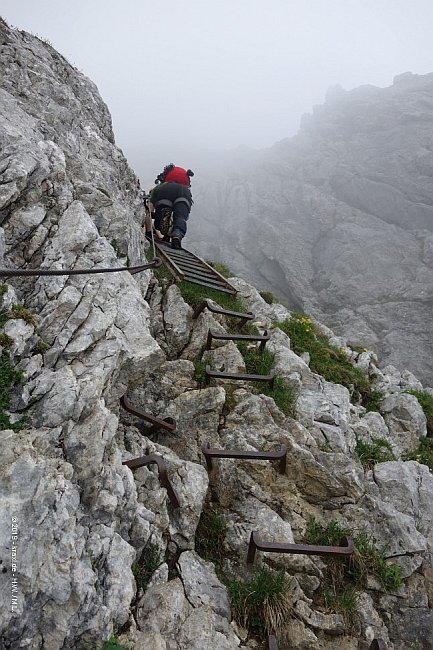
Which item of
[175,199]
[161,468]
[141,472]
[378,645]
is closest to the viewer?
[378,645]

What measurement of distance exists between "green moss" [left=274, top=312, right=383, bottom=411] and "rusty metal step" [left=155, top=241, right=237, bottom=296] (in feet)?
6.91

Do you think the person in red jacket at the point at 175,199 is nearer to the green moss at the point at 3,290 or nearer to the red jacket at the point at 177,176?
the red jacket at the point at 177,176

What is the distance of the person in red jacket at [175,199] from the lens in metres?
14.4

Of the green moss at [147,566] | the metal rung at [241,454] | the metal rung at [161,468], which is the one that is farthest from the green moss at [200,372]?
the green moss at [147,566]

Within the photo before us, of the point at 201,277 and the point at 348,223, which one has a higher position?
the point at 348,223

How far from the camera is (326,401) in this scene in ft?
29.0

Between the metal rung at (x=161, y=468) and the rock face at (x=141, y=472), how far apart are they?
4.0 inches

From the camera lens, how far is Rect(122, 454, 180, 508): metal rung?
5504mm

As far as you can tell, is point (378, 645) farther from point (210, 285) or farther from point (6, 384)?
point (210, 285)

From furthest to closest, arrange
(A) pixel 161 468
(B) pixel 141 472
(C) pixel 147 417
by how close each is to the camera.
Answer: (C) pixel 147 417, (B) pixel 141 472, (A) pixel 161 468

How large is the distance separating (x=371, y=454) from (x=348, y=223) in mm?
41689

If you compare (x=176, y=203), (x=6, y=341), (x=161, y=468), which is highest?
(x=176, y=203)

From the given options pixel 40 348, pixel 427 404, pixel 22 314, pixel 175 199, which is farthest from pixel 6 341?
pixel 427 404

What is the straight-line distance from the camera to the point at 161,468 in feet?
18.3
